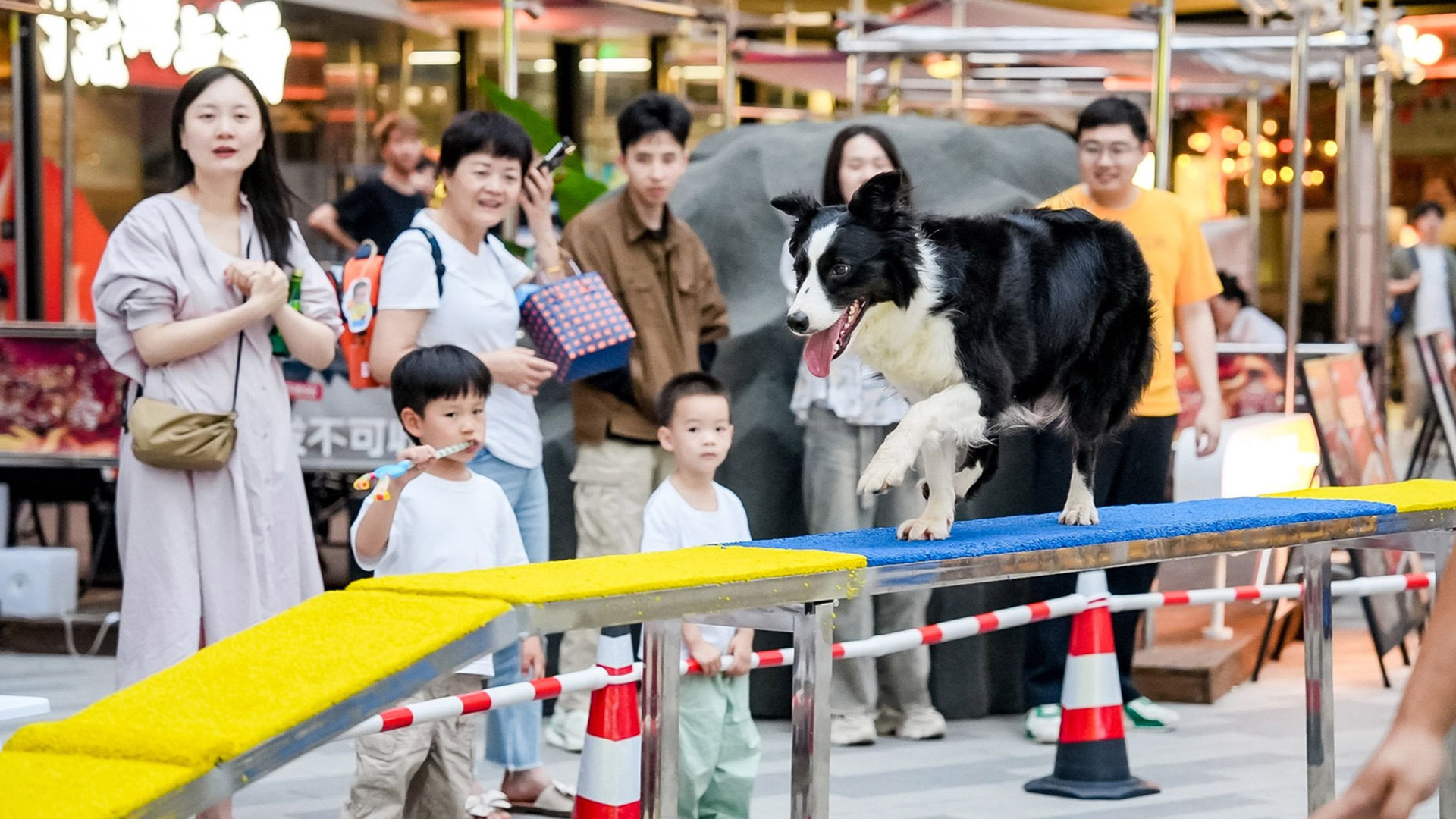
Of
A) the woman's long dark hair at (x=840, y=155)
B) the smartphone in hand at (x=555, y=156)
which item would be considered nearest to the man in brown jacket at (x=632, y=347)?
the smartphone in hand at (x=555, y=156)

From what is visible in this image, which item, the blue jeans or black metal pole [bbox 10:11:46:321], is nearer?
the blue jeans

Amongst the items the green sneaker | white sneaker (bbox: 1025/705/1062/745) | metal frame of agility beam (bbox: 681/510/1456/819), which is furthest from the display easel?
metal frame of agility beam (bbox: 681/510/1456/819)

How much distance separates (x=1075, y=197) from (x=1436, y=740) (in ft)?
11.7

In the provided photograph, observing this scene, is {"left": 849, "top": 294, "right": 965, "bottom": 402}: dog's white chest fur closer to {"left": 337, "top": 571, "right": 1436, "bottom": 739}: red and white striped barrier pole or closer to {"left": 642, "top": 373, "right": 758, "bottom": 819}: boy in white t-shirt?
{"left": 337, "top": 571, "right": 1436, "bottom": 739}: red and white striped barrier pole

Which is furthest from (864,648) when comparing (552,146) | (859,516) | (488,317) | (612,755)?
(552,146)

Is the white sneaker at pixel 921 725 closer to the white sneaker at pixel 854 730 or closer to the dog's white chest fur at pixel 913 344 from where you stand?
the white sneaker at pixel 854 730

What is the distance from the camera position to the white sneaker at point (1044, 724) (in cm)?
523

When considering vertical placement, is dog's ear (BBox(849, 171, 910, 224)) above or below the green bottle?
above

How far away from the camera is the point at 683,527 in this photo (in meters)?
3.85

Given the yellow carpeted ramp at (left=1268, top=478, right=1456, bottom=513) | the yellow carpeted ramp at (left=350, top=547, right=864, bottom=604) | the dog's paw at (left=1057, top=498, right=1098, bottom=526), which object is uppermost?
the dog's paw at (left=1057, top=498, right=1098, bottom=526)

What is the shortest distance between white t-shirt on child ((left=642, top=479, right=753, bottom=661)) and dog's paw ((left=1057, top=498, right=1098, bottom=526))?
0.91m

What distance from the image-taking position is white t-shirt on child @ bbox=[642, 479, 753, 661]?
12.6ft

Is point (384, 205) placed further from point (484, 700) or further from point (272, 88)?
point (484, 700)

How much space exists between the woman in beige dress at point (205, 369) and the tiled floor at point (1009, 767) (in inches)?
37.5
